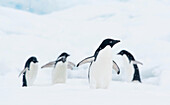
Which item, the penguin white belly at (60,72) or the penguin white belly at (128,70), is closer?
the penguin white belly at (60,72)

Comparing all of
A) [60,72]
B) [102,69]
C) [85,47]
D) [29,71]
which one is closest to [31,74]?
[29,71]

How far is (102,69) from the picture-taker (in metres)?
2.99

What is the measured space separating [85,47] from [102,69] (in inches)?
306

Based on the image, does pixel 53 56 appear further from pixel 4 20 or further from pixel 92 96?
pixel 92 96

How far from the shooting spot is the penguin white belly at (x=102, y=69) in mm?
2963

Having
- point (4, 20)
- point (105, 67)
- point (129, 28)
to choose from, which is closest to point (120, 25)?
point (129, 28)

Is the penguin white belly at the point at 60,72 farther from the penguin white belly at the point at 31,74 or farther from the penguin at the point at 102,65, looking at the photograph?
the penguin at the point at 102,65

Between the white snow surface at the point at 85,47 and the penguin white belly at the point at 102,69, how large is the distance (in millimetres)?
132

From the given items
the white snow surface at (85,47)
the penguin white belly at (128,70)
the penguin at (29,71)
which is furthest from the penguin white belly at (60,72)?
the penguin white belly at (128,70)

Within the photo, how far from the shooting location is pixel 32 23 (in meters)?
13.7

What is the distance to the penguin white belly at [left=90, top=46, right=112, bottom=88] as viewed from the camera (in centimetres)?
296

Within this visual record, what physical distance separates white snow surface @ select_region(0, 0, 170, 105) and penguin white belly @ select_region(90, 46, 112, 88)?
0.13 m

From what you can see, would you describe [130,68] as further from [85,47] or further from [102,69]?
[85,47]

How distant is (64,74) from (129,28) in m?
8.06
